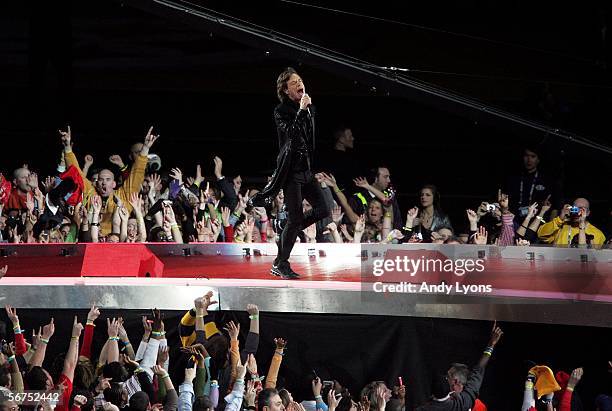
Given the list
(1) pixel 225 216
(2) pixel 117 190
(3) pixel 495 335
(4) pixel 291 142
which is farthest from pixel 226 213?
(3) pixel 495 335

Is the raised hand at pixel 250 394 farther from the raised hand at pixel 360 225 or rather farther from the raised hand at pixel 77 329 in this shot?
the raised hand at pixel 360 225

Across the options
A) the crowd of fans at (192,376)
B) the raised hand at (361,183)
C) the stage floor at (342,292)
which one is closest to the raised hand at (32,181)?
the stage floor at (342,292)

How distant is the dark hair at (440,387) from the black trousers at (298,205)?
123 cm

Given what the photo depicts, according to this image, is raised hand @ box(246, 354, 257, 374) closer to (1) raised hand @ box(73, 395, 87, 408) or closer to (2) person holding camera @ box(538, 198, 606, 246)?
(1) raised hand @ box(73, 395, 87, 408)

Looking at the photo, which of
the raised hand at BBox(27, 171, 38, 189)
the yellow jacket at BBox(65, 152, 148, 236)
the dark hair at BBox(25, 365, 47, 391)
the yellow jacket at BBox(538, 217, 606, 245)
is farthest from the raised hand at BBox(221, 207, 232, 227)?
the dark hair at BBox(25, 365, 47, 391)

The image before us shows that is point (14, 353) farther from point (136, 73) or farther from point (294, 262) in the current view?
point (136, 73)

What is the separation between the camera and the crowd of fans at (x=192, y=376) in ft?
22.6

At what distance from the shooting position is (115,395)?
22.6 ft

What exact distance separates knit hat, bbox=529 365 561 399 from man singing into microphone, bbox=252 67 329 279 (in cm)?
164

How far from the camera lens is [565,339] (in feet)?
25.0

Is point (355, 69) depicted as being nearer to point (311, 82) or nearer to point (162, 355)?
point (311, 82)

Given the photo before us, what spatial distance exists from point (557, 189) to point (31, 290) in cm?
456

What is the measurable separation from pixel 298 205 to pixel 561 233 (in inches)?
96.0

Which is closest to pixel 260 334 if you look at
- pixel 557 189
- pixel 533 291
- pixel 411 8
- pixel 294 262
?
pixel 294 262
